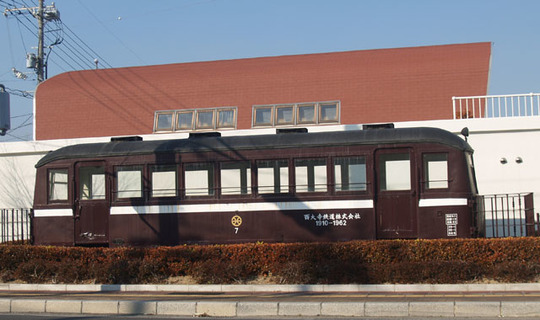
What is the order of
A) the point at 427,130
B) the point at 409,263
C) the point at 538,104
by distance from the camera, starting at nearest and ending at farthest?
the point at 409,263 → the point at 427,130 → the point at 538,104

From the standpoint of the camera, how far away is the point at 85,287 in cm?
1291

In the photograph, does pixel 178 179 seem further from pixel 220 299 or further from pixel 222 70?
pixel 222 70

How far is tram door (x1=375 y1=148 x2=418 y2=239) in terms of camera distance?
13.6 m

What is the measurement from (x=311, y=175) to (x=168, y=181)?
3.65 metres

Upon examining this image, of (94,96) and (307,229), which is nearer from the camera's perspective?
(307,229)

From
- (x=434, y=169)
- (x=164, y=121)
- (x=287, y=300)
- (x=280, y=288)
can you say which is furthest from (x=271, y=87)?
(x=287, y=300)

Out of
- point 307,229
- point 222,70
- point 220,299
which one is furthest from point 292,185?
point 222,70

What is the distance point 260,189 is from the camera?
14.5 meters

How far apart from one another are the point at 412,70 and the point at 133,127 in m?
11.5

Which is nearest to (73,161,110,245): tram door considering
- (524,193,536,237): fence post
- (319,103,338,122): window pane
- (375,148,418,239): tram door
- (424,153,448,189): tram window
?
(375,148,418,239): tram door

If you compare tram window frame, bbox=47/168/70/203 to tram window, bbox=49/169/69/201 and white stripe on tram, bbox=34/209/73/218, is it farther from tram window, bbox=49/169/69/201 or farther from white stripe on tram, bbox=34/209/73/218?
white stripe on tram, bbox=34/209/73/218

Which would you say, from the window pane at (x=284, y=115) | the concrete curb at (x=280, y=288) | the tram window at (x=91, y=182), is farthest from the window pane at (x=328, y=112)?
the concrete curb at (x=280, y=288)

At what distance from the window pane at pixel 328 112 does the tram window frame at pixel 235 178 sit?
27.3ft

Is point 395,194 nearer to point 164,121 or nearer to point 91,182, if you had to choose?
point 91,182
